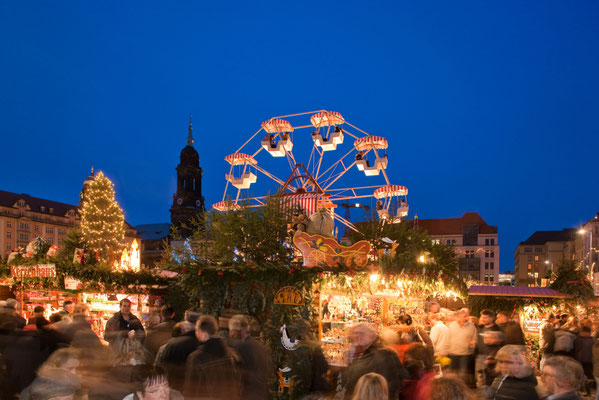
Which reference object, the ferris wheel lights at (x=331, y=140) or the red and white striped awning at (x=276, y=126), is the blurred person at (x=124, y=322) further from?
the red and white striped awning at (x=276, y=126)

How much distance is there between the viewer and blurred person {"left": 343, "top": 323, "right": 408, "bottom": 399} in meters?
4.52

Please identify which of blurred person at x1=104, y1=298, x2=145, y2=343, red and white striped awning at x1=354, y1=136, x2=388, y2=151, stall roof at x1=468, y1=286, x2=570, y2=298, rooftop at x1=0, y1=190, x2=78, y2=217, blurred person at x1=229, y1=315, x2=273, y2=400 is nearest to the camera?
blurred person at x1=229, y1=315, x2=273, y2=400

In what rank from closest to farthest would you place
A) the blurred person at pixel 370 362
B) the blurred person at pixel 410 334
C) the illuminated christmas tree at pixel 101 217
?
1. the blurred person at pixel 370 362
2. the blurred person at pixel 410 334
3. the illuminated christmas tree at pixel 101 217

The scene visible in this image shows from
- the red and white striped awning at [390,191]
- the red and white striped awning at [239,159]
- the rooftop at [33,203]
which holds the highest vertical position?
the rooftop at [33,203]

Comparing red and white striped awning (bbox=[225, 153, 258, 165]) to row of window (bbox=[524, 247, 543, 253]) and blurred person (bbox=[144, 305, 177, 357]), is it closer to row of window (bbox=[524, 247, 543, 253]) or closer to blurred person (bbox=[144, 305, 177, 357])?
blurred person (bbox=[144, 305, 177, 357])

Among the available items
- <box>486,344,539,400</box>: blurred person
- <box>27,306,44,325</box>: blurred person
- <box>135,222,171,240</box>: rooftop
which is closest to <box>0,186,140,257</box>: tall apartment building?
<box>135,222,171,240</box>: rooftop

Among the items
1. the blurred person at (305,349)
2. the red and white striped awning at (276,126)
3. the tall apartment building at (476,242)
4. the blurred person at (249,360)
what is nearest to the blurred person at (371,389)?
the blurred person at (249,360)

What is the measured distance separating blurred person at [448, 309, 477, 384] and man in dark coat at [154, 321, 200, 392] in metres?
4.75

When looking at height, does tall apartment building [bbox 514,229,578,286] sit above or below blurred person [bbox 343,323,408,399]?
above

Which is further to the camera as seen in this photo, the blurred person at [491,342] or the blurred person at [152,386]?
the blurred person at [491,342]

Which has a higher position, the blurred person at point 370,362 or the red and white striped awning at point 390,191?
the red and white striped awning at point 390,191

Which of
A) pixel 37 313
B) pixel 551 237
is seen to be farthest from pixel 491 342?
pixel 551 237

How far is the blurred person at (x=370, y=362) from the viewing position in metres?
4.52

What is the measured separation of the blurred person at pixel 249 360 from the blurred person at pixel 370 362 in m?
1.01
